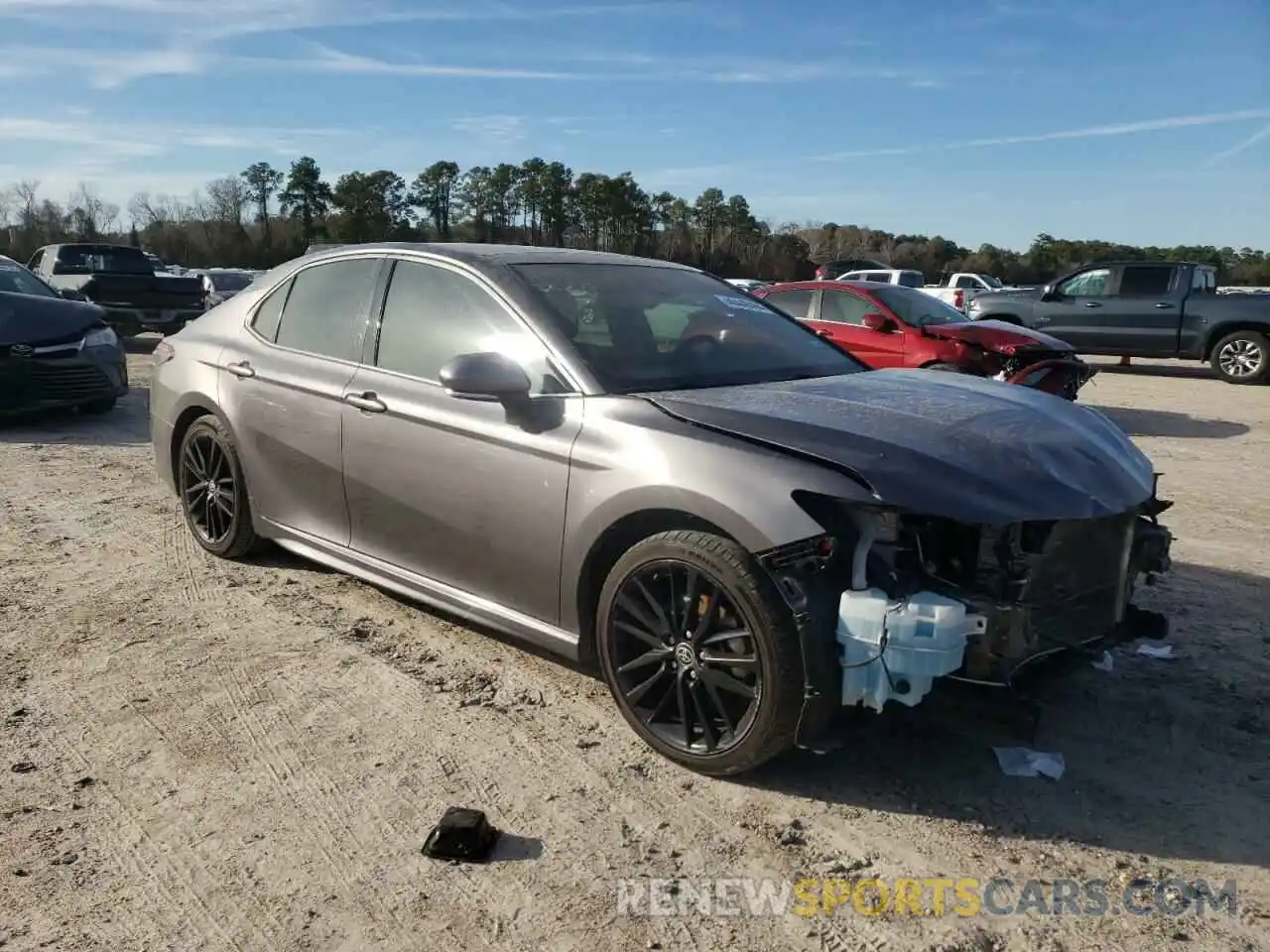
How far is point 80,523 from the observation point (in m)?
5.91

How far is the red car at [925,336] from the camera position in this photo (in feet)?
31.8

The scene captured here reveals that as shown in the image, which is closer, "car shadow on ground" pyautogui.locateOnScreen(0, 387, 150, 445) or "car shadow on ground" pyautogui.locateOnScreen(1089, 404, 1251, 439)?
"car shadow on ground" pyautogui.locateOnScreen(0, 387, 150, 445)

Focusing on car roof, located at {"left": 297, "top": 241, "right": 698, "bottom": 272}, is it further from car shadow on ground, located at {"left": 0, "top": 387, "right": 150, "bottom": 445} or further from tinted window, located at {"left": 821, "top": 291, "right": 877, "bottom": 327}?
tinted window, located at {"left": 821, "top": 291, "right": 877, "bottom": 327}

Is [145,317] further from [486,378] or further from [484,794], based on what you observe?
[484,794]

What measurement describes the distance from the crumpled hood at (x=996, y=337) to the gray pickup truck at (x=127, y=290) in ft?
38.3

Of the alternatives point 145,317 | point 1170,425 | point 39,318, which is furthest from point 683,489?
point 145,317

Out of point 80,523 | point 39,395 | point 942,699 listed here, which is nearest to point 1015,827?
point 942,699

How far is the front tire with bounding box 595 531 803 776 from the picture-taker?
2.88 m

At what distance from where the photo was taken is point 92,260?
57.6ft

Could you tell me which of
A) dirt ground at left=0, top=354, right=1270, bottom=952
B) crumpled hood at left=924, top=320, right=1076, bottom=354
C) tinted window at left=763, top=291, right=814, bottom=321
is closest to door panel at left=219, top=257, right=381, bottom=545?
dirt ground at left=0, top=354, right=1270, bottom=952

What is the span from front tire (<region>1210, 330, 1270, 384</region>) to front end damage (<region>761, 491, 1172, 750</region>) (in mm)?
14261

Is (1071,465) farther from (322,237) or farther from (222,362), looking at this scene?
(322,237)

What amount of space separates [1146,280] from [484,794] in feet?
53.8

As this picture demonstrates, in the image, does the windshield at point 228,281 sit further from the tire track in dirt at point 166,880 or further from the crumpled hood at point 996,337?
the tire track in dirt at point 166,880
